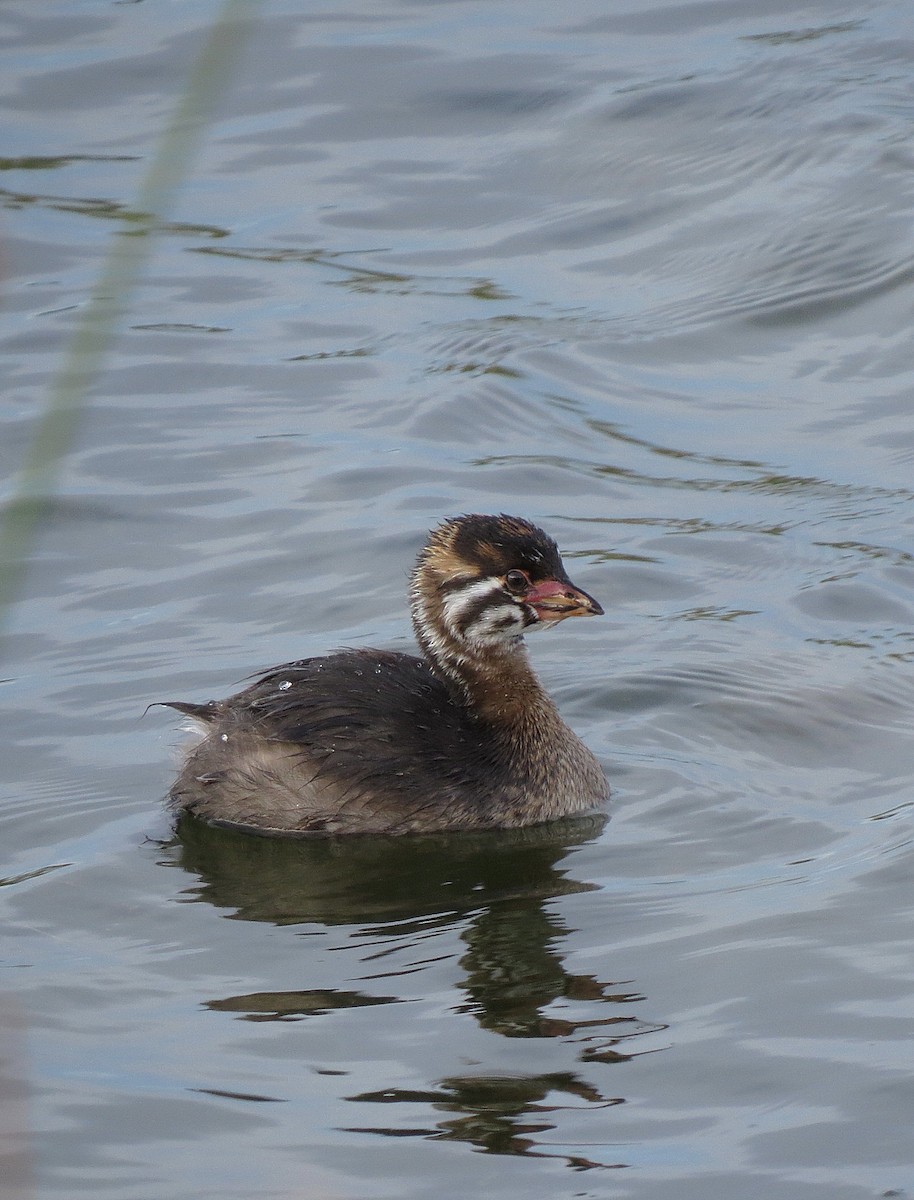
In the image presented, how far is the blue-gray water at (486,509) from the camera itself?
539cm

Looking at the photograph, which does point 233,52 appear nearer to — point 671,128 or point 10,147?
point 671,128

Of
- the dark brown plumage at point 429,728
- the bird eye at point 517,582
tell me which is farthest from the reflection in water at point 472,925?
the bird eye at point 517,582

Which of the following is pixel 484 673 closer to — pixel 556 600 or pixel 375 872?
pixel 556 600

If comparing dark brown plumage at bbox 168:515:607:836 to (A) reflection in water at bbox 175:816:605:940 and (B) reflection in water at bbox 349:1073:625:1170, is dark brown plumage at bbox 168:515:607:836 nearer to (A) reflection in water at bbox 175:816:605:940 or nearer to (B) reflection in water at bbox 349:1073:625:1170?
(A) reflection in water at bbox 175:816:605:940

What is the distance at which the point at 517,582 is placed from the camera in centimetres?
762

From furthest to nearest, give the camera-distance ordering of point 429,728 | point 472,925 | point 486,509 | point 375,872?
point 486,509
point 429,728
point 375,872
point 472,925

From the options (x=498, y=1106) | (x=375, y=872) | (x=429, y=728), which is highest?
(x=429, y=728)

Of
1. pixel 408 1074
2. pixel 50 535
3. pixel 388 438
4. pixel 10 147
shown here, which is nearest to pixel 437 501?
pixel 388 438

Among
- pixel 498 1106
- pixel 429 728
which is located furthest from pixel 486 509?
pixel 498 1106

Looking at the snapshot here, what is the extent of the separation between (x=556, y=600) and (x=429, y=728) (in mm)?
704

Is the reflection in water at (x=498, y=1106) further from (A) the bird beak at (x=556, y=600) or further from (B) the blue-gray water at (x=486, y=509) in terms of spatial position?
(A) the bird beak at (x=556, y=600)

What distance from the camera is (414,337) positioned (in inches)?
503

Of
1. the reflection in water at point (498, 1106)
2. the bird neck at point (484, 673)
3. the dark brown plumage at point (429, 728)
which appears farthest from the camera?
the bird neck at point (484, 673)

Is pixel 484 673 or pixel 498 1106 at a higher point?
pixel 484 673
